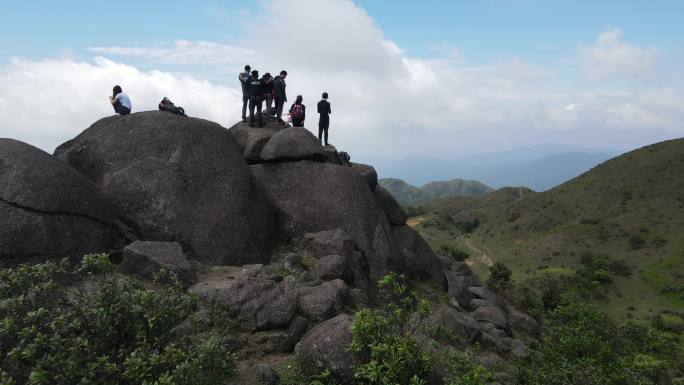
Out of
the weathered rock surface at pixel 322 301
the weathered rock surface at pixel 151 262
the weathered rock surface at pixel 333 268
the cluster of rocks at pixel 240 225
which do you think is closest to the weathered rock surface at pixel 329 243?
the cluster of rocks at pixel 240 225

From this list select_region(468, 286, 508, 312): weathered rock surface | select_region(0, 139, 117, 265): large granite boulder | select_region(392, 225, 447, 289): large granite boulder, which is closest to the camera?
select_region(0, 139, 117, 265): large granite boulder

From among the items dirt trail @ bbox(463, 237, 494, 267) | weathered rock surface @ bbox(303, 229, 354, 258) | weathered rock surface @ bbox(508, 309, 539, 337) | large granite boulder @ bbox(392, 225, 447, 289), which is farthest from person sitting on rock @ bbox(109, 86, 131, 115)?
dirt trail @ bbox(463, 237, 494, 267)

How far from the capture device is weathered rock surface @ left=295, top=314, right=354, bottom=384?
11883 mm

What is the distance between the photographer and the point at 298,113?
92.7 feet

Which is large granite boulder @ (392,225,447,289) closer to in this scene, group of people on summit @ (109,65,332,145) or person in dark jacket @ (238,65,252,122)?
group of people on summit @ (109,65,332,145)

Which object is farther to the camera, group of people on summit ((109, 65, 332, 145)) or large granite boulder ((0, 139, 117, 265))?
group of people on summit ((109, 65, 332, 145))

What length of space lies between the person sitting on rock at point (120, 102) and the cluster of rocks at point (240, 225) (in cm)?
98

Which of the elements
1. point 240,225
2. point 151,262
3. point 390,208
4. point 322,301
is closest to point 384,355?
point 322,301

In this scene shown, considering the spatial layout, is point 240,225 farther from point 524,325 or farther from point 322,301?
point 524,325

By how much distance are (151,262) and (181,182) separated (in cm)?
470

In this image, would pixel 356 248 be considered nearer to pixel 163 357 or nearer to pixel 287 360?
pixel 287 360

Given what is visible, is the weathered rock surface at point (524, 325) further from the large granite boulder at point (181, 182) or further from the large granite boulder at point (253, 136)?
the large granite boulder at point (253, 136)

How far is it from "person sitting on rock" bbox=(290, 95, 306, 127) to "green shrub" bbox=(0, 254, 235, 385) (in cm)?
1894

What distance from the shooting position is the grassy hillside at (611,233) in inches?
2975
